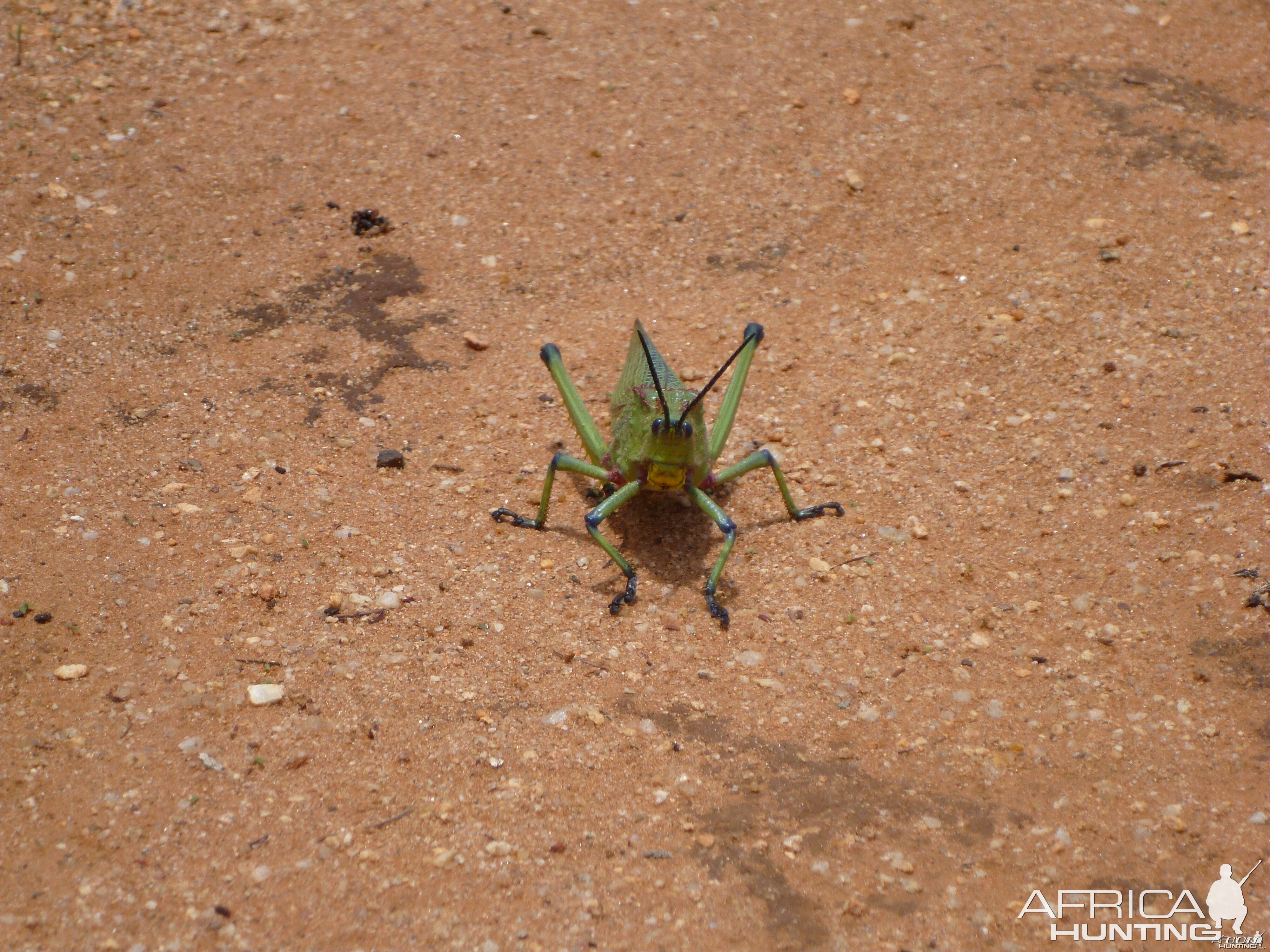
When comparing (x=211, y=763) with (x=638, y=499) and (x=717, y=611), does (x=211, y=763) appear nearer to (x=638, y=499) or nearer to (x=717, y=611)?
(x=717, y=611)

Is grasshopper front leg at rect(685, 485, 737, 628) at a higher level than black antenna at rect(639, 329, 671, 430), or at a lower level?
lower

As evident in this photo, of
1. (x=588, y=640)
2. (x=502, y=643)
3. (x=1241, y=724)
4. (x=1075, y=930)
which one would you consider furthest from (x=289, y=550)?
(x=1241, y=724)

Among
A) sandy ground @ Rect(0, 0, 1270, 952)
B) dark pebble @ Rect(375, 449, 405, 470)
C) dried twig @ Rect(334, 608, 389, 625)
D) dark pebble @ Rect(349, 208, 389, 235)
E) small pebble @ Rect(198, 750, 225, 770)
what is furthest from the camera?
dark pebble @ Rect(349, 208, 389, 235)

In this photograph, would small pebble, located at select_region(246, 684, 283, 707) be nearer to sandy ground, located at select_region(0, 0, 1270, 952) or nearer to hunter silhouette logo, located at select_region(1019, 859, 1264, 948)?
sandy ground, located at select_region(0, 0, 1270, 952)

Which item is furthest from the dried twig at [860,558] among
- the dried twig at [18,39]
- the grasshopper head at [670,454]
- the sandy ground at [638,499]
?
the dried twig at [18,39]

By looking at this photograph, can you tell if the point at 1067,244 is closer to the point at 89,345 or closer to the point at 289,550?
the point at 289,550


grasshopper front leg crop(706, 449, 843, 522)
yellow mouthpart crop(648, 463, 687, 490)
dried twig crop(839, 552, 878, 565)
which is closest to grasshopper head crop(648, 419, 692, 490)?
yellow mouthpart crop(648, 463, 687, 490)

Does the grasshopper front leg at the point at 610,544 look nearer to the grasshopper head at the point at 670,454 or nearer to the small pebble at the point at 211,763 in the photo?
the grasshopper head at the point at 670,454

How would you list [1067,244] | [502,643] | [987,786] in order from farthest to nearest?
[1067,244] → [502,643] → [987,786]
